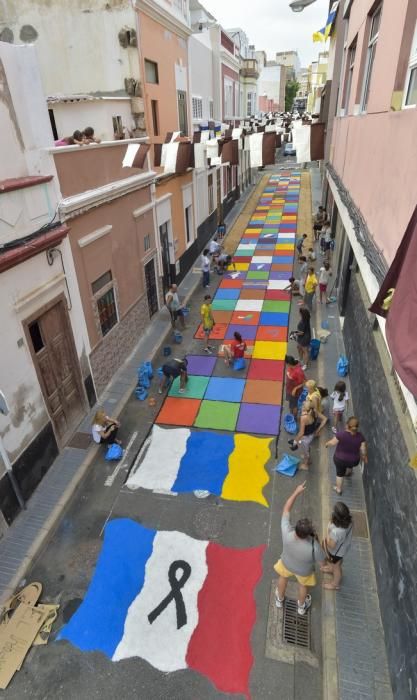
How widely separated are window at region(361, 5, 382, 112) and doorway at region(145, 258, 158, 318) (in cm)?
757

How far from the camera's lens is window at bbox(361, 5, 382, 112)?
968 cm

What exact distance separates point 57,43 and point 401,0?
31.6 ft

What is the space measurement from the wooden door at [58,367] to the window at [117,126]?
A: 5726 mm

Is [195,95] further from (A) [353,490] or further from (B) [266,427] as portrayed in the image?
(A) [353,490]

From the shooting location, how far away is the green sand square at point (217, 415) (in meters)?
9.55

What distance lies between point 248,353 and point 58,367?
5616mm

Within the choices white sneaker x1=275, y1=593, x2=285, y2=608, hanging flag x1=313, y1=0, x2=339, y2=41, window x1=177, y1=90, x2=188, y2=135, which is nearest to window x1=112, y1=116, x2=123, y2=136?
window x1=177, y1=90, x2=188, y2=135

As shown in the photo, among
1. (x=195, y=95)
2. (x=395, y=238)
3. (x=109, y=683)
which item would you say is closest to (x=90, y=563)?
(x=109, y=683)

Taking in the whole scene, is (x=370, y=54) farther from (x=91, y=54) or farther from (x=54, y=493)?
(x=54, y=493)

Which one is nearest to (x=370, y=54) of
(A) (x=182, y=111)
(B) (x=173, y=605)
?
(A) (x=182, y=111)

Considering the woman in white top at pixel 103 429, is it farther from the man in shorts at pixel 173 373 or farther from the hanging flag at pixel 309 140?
the hanging flag at pixel 309 140

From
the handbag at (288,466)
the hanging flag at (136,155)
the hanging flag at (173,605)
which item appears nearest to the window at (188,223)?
the hanging flag at (136,155)

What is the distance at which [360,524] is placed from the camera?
689 cm

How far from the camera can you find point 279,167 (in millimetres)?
48094
